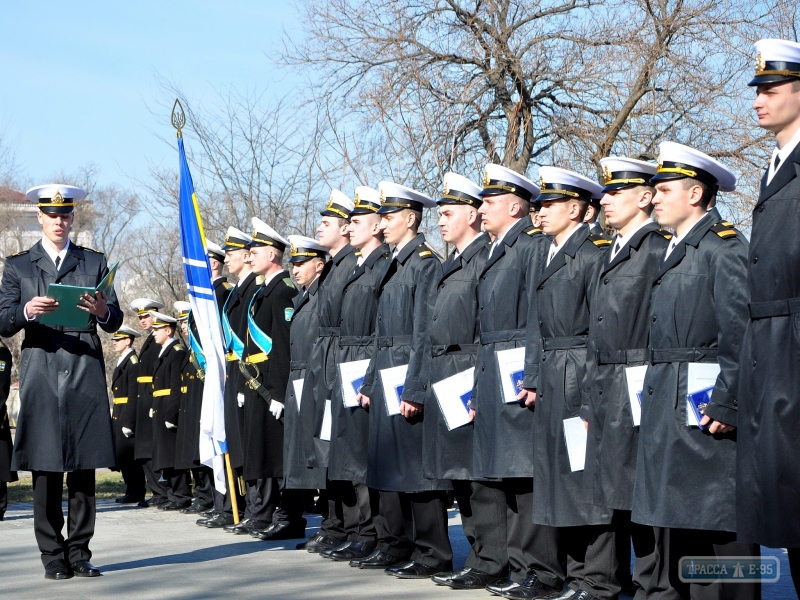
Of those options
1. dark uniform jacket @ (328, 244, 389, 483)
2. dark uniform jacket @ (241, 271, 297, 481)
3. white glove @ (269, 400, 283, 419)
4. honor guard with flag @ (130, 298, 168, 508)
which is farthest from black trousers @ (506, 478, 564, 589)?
honor guard with flag @ (130, 298, 168, 508)

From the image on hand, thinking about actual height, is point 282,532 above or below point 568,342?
below

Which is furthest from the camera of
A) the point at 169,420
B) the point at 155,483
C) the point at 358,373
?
the point at 155,483

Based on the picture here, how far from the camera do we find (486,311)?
7.50 metres

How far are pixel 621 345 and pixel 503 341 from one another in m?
1.14

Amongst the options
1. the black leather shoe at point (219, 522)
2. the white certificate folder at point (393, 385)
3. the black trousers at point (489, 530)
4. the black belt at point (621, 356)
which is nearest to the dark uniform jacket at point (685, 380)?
the black belt at point (621, 356)

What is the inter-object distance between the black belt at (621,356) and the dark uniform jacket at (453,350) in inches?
53.5

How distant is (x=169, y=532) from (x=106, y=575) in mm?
2794

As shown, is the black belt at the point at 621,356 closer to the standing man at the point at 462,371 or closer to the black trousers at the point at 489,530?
the standing man at the point at 462,371

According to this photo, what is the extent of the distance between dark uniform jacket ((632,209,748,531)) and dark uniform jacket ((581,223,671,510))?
0.91 feet

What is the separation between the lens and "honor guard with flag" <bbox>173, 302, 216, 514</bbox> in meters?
12.6

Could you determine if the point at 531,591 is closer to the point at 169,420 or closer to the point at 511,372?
the point at 511,372

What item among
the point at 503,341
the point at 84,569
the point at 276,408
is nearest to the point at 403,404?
the point at 503,341

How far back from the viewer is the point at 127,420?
15031 mm

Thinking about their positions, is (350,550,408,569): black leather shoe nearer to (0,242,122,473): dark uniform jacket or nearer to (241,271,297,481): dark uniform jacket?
(0,242,122,473): dark uniform jacket
